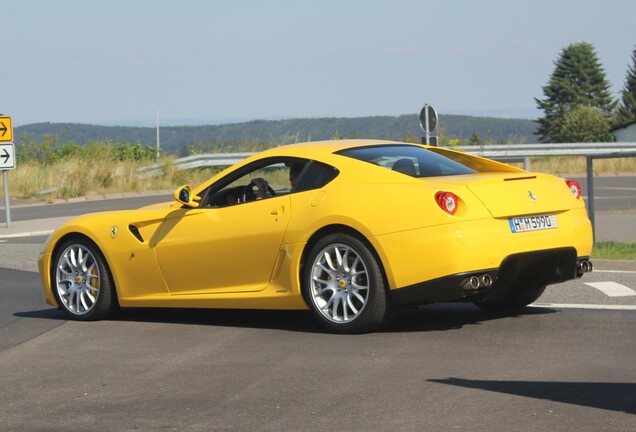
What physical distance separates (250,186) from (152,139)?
12412 cm

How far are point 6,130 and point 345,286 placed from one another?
56.6 ft

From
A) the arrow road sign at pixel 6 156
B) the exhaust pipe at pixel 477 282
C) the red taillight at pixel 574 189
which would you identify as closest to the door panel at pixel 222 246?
the exhaust pipe at pixel 477 282

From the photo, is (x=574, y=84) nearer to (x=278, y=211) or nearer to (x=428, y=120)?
(x=428, y=120)

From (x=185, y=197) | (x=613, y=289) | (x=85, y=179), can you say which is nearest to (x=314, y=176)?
(x=185, y=197)

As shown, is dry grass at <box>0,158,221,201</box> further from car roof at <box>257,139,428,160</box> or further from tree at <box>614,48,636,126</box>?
tree at <box>614,48,636,126</box>

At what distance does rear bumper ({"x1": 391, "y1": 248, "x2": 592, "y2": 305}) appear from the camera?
30.6 feet

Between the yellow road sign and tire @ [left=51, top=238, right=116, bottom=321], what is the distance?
1469 centimetres

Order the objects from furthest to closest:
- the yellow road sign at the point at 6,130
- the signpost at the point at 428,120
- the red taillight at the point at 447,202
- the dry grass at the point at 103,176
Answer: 1. the dry grass at the point at 103,176
2. the yellow road sign at the point at 6,130
3. the signpost at the point at 428,120
4. the red taillight at the point at 447,202

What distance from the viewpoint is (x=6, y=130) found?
25688 mm

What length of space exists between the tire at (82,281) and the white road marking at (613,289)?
4357 mm

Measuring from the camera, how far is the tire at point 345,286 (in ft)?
31.4

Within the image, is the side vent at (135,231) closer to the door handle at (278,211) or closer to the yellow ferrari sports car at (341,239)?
the yellow ferrari sports car at (341,239)

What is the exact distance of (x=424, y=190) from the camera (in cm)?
943

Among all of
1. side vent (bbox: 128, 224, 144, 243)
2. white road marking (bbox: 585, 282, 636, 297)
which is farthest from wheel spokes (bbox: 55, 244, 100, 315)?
white road marking (bbox: 585, 282, 636, 297)
